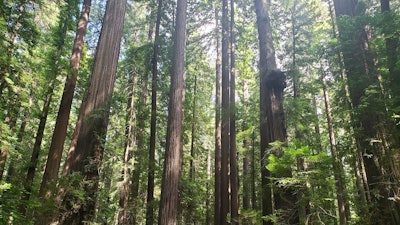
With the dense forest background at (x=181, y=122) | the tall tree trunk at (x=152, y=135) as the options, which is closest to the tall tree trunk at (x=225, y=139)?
the dense forest background at (x=181, y=122)

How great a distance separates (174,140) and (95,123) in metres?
2.11

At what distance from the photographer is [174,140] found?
7180 millimetres

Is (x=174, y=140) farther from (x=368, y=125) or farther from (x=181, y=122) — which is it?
(x=368, y=125)

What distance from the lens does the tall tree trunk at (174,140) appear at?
21.9 ft

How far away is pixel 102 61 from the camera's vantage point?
643 centimetres

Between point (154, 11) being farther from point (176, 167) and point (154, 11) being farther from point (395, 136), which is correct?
point (395, 136)

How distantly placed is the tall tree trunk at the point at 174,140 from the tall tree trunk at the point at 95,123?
1698 millimetres

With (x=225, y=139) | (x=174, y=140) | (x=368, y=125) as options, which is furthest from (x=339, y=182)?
(x=174, y=140)

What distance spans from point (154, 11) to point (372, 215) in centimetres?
1172

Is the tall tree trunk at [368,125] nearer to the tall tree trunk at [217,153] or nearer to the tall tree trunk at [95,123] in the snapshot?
the tall tree trunk at [95,123]

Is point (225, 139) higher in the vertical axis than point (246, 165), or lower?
lower

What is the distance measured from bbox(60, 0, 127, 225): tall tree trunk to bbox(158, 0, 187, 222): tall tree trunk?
1698mm

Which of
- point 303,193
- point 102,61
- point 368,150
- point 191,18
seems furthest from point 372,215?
point 191,18

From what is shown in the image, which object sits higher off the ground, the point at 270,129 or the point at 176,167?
the point at 270,129
